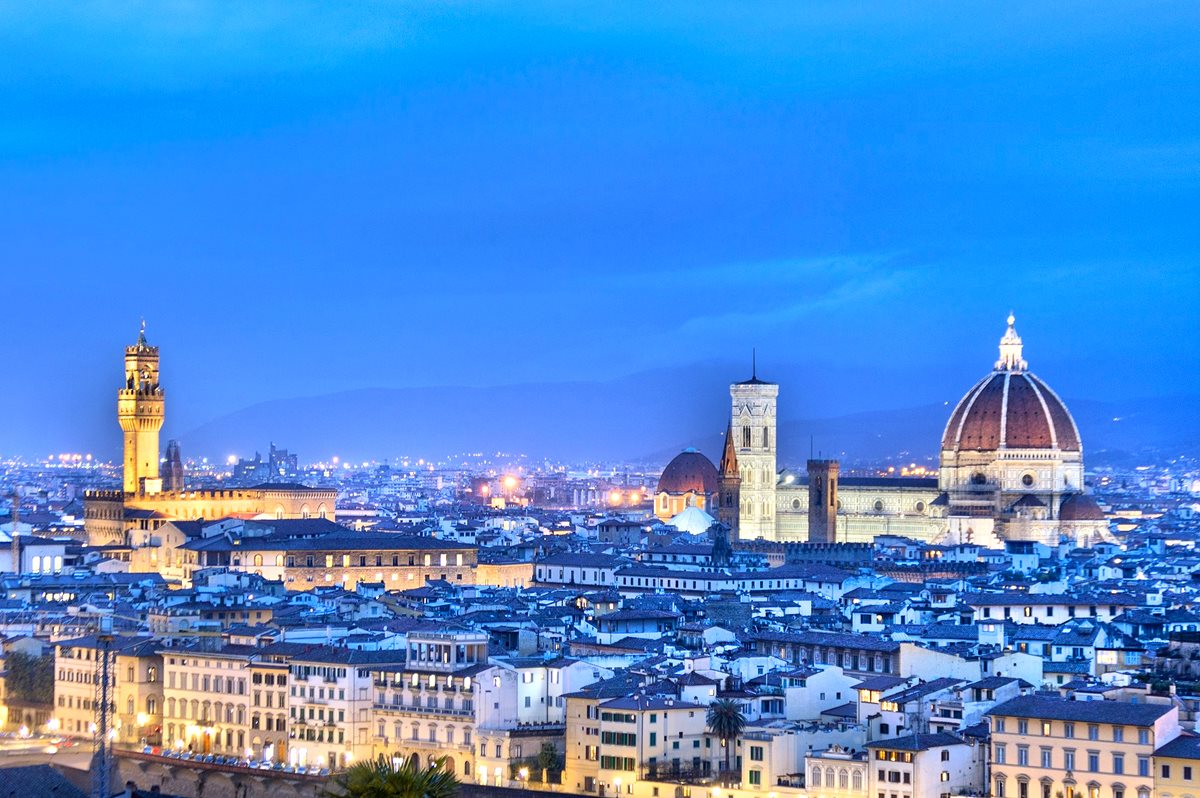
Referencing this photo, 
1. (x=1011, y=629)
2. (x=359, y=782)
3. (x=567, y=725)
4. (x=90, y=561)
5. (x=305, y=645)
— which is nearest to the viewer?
(x=359, y=782)

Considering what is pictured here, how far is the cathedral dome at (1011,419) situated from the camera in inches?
6029

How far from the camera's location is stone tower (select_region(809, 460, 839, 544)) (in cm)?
15238

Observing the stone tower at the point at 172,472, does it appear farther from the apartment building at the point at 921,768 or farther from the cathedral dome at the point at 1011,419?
the apartment building at the point at 921,768

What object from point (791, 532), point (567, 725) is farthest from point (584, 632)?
point (791, 532)

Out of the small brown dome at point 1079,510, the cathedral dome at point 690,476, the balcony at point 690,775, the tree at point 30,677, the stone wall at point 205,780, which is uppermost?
the cathedral dome at point 690,476

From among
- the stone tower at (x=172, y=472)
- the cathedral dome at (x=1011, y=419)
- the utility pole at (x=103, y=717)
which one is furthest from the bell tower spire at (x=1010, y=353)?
the utility pole at (x=103, y=717)

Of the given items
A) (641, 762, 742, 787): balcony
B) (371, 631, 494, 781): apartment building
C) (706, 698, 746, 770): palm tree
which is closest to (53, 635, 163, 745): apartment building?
(371, 631, 494, 781): apartment building

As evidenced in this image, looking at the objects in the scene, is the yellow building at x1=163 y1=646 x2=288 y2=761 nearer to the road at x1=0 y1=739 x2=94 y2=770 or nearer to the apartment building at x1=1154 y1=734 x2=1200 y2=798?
the road at x1=0 y1=739 x2=94 y2=770

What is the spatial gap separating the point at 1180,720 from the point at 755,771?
8.67m

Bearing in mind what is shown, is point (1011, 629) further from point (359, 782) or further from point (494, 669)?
point (359, 782)

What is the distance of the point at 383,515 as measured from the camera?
617 feet

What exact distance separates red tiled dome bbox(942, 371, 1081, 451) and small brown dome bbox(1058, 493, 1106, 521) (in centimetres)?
362

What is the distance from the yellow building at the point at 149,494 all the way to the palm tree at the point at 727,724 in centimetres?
7266

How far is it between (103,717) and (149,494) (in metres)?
78.8
